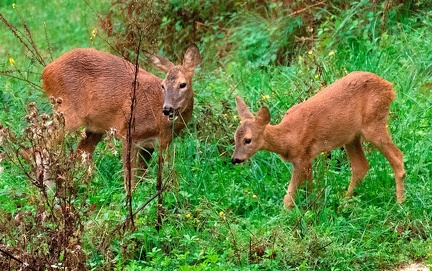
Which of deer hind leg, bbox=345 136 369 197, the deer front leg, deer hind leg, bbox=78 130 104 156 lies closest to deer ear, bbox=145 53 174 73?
deer hind leg, bbox=78 130 104 156

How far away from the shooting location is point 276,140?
23.9 feet

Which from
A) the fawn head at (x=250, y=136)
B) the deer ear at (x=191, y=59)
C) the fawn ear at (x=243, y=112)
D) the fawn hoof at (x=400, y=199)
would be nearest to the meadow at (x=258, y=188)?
the fawn hoof at (x=400, y=199)

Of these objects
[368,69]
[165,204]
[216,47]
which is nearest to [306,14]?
[216,47]

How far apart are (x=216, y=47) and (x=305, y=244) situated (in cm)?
658

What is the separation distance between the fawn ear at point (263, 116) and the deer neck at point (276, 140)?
0.12 meters

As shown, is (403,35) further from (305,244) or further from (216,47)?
(305,244)

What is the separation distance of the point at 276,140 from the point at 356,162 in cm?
71

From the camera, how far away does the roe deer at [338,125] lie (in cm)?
726

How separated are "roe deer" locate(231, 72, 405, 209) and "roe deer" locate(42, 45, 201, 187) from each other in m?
0.96

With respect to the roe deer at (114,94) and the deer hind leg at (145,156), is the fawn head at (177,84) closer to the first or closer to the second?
the roe deer at (114,94)

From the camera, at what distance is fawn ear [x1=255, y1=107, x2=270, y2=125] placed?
708cm

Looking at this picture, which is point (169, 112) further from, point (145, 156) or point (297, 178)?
point (297, 178)

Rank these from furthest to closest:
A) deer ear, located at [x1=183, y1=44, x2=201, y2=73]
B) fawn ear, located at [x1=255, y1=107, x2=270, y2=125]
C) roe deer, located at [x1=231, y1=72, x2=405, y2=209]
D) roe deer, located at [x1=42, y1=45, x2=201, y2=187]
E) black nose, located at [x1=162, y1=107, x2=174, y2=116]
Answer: deer ear, located at [x1=183, y1=44, x2=201, y2=73] → roe deer, located at [x1=42, y1=45, x2=201, y2=187] → black nose, located at [x1=162, y1=107, x2=174, y2=116] → roe deer, located at [x1=231, y1=72, x2=405, y2=209] → fawn ear, located at [x1=255, y1=107, x2=270, y2=125]

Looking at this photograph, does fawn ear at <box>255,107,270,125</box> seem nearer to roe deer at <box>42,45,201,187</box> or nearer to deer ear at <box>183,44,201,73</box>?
roe deer at <box>42,45,201,187</box>
